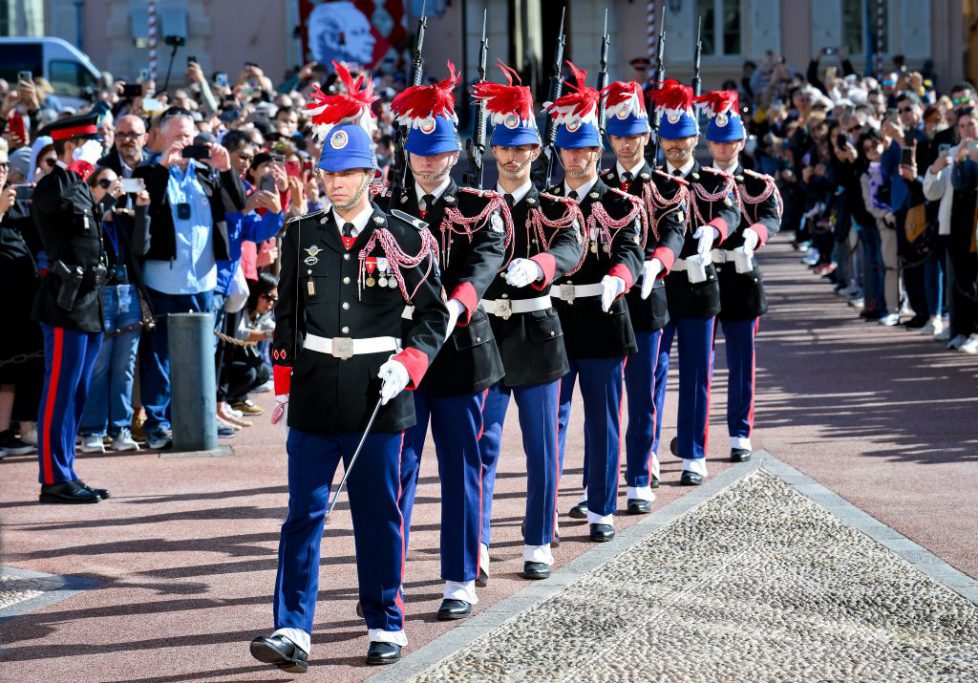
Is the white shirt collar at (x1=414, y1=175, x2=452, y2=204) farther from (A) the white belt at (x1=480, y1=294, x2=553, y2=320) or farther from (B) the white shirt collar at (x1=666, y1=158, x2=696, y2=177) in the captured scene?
(B) the white shirt collar at (x1=666, y1=158, x2=696, y2=177)

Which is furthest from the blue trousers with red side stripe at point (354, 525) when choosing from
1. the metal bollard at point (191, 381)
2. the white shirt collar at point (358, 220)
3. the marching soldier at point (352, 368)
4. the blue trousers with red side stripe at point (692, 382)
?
the metal bollard at point (191, 381)

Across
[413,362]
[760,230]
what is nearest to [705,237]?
[760,230]

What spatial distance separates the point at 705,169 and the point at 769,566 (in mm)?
3117

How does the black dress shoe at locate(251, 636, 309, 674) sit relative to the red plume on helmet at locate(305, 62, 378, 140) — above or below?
below

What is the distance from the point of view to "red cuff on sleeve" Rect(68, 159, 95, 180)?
30.7 feet

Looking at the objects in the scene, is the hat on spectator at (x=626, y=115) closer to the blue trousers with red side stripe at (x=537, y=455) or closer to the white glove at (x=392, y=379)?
the blue trousers with red side stripe at (x=537, y=455)

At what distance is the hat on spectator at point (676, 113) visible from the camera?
950 cm

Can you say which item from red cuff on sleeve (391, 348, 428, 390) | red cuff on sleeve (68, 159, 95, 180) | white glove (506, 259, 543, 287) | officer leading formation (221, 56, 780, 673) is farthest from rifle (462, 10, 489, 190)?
red cuff on sleeve (68, 159, 95, 180)

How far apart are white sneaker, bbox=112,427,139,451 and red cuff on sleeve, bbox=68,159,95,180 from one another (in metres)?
1.99

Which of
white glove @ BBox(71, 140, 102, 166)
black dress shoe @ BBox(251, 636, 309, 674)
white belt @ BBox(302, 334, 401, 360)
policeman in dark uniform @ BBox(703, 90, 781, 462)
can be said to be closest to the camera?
black dress shoe @ BBox(251, 636, 309, 674)

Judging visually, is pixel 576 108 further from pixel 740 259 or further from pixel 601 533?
pixel 740 259

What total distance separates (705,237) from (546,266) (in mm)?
2332

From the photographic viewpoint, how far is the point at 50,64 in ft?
84.3

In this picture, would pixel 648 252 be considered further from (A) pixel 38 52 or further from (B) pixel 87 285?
(A) pixel 38 52
